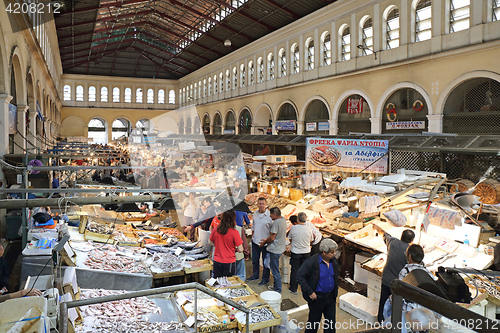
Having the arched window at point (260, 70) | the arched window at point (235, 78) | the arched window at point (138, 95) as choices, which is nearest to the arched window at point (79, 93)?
the arched window at point (138, 95)

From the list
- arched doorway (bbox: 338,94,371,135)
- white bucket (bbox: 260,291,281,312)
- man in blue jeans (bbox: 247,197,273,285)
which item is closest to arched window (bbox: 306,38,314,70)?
arched doorway (bbox: 338,94,371,135)

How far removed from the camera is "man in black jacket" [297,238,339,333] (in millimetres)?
4332

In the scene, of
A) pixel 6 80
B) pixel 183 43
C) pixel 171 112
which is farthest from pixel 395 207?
pixel 171 112

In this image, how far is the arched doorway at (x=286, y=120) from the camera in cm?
2067

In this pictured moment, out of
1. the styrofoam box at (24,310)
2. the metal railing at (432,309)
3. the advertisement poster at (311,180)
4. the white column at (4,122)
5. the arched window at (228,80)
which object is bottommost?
the styrofoam box at (24,310)

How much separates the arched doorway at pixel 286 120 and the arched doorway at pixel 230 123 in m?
7.06

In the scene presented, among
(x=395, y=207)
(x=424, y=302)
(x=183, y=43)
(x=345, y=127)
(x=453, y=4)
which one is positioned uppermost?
(x=183, y=43)

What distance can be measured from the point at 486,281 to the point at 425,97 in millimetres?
9981

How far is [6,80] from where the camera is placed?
7922 mm

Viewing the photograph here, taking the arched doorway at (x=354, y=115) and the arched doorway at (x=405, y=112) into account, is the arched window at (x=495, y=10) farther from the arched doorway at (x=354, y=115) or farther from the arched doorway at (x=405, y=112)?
the arched doorway at (x=354, y=115)

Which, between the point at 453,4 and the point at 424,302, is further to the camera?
the point at 453,4

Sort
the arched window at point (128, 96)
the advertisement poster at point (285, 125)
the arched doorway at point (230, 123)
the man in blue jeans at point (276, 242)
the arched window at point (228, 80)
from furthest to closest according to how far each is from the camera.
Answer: the arched window at point (128, 96) < the arched doorway at point (230, 123) < the arched window at point (228, 80) < the advertisement poster at point (285, 125) < the man in blue jeans at point (276, 242)

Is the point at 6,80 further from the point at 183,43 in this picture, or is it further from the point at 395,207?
the point at 183,43

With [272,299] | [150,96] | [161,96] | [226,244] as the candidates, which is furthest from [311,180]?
[150,96]
